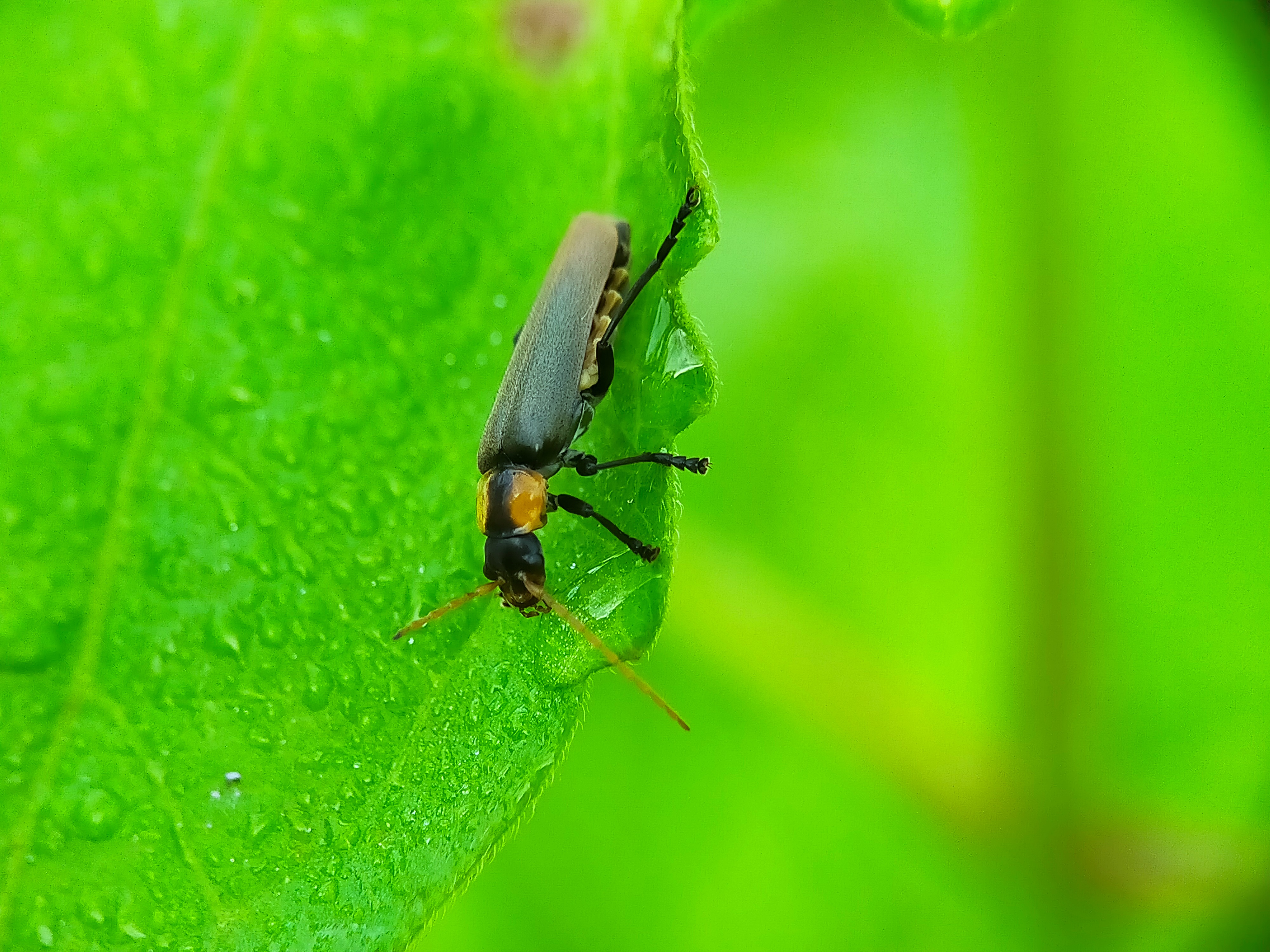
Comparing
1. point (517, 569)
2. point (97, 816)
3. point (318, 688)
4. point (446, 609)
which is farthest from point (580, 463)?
point (97, 816)

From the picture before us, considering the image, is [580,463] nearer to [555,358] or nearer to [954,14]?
[555,358]

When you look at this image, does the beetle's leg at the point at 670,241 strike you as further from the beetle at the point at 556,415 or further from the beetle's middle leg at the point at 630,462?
the beetle's middle leg at the point at 630,462

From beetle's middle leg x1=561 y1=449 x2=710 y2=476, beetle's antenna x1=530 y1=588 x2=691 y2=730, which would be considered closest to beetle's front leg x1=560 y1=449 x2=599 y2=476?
beetle's middle leg x1=561 y1=449 x2=710 y2=476

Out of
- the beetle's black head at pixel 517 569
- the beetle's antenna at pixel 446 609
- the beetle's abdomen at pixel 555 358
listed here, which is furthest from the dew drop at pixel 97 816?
the beetle's abdomen at pixel 555 358

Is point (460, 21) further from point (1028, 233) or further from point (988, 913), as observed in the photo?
point (988, 913)

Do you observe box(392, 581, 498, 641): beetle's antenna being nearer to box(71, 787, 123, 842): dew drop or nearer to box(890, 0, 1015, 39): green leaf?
box(71, 787, 123, 842): dew drop

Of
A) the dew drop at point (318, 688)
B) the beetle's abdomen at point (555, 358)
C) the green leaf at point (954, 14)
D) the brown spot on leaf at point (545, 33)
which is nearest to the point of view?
the green leaf at point (954, 14)

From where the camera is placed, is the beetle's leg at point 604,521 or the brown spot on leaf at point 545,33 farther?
the brown spot on leaf at point 545,33
